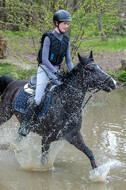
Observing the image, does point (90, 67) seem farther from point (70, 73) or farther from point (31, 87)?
point (31, 87)

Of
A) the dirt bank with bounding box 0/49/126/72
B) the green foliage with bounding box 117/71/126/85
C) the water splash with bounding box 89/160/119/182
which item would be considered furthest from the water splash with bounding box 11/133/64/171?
the dirt bank with bounding box 0/49/126/72

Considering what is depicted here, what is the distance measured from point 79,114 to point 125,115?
457cm

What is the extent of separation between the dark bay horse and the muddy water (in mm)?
402

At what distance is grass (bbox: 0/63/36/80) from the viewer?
1289 centimetres

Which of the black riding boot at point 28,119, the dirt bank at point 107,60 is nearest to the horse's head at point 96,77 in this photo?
the black riding boot at point 28,119

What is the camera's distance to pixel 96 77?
4461 millimetres

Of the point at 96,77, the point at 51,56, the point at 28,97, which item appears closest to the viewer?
the point at 96,77

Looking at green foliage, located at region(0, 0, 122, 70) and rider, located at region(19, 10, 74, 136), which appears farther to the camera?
green foliage, located at region(0, 0, 122, 70)

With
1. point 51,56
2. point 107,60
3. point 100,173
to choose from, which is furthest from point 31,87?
point 107,60

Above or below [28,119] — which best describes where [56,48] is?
above

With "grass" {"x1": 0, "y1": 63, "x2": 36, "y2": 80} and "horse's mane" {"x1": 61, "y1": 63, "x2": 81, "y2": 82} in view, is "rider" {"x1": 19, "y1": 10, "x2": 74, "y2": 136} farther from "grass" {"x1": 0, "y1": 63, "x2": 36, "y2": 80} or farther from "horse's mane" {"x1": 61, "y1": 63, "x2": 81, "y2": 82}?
"grass" {"x1": 0, "y1": 63, "x2": 36, "y2": 80}

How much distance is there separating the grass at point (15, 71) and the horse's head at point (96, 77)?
8.23 m

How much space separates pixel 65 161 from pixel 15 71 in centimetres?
879

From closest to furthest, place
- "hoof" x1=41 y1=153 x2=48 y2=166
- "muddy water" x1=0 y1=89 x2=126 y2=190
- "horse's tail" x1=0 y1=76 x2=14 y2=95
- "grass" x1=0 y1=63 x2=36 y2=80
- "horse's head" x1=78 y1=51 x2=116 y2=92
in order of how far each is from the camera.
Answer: "horse's head" x1=78 y1=51 x2=116 y2=92, "muddy water" x1=0 y1=89 x2=126 y2=190, "hoof" x1=41 y1=153 x2=48 y2=166, "horse's tail" x1=0 y1=76 x2=14 y2=95, "grass" x1=0 y1=63 x2=36 y2=80
